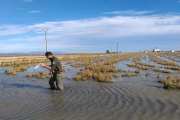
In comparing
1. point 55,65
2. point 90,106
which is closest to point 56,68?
point 55,65

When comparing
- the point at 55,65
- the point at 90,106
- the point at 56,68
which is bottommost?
the point at 90,106

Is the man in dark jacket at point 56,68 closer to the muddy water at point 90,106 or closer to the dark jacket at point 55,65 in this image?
the dark jacket at point 55,65

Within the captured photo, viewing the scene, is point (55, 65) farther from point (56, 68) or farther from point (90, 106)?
point (90, 106)

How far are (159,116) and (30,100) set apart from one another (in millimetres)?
5261

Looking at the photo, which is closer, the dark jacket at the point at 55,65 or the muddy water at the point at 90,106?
the muddy water at the point at 90,106

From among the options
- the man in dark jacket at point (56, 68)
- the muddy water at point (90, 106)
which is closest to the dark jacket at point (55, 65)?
the man in dark jacket at point (56, 68)

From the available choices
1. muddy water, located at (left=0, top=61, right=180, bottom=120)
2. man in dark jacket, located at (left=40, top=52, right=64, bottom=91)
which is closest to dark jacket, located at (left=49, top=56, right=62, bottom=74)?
man in dark jacket, located at (left=40, top=52, right=64, bottom=91)

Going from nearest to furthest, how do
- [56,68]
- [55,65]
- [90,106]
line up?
[90,106] → [55,65] → [56,68]

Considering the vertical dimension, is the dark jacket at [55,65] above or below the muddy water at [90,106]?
above

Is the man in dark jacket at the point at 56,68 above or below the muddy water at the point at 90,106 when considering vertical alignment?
above

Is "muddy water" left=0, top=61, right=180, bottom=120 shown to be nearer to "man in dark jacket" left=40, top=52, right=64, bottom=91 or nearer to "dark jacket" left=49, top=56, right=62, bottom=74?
"man in dark jacket" left=40, top=52, right=64, bottom=91

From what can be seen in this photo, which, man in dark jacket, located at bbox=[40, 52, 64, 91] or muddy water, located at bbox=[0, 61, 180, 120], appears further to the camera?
man in dark jacket, located at bbox=[40, 52, 64, 91]

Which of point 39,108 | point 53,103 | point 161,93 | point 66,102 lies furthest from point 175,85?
point 39,108

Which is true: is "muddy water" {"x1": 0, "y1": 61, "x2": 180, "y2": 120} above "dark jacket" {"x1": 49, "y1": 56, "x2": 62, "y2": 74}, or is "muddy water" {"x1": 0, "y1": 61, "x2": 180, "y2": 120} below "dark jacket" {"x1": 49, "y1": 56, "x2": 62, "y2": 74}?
below
